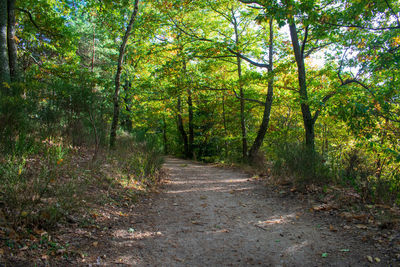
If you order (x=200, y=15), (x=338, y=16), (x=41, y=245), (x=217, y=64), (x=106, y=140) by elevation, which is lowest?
(x=41, y=245)

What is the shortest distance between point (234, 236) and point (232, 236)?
0.03 m

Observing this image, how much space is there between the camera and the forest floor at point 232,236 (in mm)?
2885

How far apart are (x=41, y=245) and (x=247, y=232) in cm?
290

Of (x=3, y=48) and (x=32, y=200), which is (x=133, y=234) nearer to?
(x=32, y=200)

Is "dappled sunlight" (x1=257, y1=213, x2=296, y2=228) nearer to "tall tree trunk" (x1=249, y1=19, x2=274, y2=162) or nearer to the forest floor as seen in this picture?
the forest floor

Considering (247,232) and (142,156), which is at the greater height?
(142,156)

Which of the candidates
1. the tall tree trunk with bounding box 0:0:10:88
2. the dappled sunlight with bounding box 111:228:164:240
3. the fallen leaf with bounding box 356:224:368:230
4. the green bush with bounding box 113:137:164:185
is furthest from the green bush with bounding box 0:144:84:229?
the fallen leaf with bounding box 356:224:368:230

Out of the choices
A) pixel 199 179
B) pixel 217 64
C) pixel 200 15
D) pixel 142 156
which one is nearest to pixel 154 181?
pixel 142 156

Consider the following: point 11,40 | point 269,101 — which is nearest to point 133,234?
point 11,40

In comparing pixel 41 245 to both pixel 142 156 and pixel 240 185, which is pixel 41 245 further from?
pixel 240 185

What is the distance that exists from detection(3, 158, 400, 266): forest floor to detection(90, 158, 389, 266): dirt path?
1 cm

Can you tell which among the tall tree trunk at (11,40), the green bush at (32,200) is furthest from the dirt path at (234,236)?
the tall tree trunk at (11,40)

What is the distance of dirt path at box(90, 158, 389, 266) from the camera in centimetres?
293

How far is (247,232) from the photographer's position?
3.80 m
